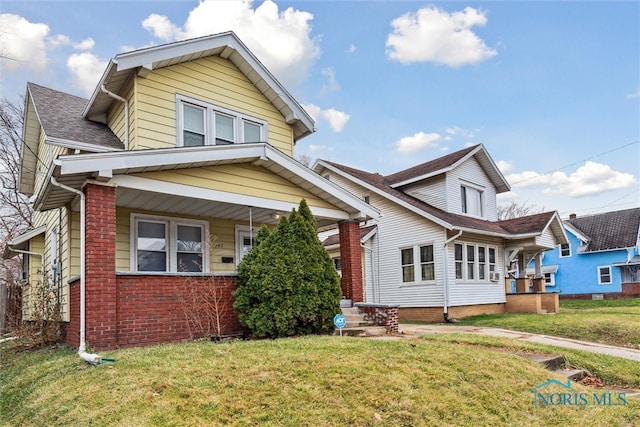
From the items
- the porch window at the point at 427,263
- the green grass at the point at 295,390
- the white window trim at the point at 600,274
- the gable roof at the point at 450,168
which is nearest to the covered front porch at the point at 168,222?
the green grass at the point at 295,390

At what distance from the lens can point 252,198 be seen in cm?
953

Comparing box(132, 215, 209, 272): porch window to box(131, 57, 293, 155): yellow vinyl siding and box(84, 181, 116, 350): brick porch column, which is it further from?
box(84, 181, 116, 350): brick porch column

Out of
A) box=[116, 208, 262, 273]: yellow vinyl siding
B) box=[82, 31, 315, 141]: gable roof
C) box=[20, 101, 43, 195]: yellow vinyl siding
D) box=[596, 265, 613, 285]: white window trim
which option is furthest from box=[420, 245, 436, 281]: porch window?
box=[596, 265, 613, 285]: white window trim

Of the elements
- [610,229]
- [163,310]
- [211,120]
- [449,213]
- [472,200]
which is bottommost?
[163,310]

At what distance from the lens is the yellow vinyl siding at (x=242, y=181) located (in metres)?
8.48

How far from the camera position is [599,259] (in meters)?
29.3

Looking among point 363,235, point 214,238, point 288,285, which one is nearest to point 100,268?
point 288,285

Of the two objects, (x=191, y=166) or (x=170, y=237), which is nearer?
(x=191, y=166)

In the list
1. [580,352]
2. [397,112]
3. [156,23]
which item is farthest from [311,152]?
[580,352]

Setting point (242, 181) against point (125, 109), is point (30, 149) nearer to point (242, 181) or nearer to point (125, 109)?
point (125, 109)

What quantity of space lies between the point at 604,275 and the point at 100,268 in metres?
30.9

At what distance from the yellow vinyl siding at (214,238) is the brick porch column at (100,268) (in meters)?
2.52

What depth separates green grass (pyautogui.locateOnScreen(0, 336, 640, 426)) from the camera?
13.7 feet

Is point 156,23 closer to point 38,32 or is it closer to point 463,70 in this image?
point 38,32
